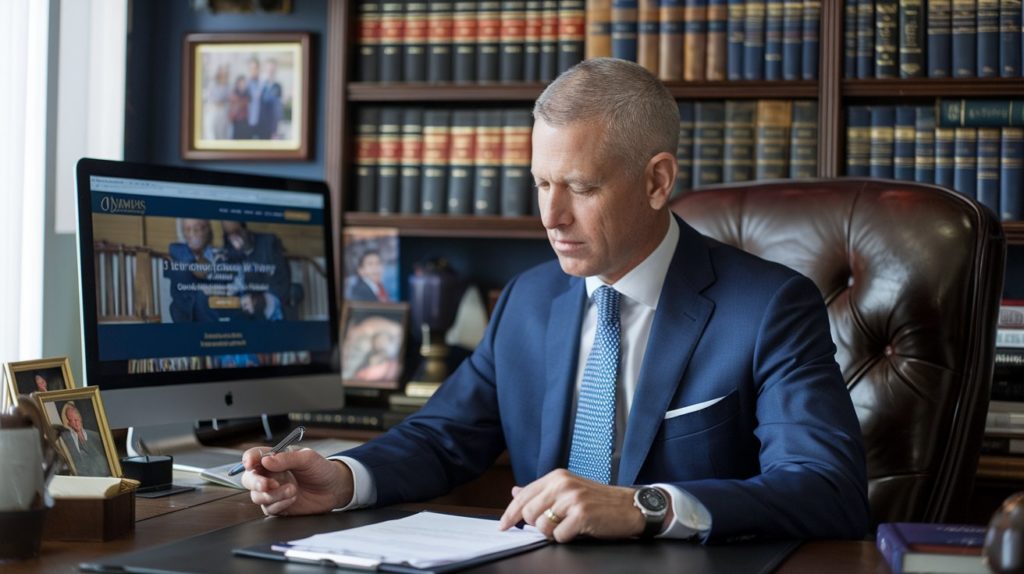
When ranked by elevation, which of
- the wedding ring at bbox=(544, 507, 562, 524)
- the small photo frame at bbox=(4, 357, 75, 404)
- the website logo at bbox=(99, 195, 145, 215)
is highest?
the website logo at bbox=(99, 195, 145, 215)

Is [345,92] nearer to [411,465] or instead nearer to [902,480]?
[411,465]

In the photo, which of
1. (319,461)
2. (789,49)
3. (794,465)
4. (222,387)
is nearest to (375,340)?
(222,387)

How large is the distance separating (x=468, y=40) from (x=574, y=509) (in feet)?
6.16

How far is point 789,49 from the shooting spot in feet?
9.01

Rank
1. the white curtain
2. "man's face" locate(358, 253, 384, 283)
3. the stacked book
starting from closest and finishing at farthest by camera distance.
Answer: the stacked book, the white curtain, "man's face" locate(358, 253, 384, 283)

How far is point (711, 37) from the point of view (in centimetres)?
279

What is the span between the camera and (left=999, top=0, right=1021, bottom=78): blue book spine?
2.62m

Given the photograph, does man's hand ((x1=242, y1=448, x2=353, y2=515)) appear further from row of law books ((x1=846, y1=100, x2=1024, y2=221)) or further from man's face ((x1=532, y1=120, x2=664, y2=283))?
row of law books ((x1=846, y1=100, x2=1024, y2=221))

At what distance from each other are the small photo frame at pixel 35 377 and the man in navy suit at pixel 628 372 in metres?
0.33

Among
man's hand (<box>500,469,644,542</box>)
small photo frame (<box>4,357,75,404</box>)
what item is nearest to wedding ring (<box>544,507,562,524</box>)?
man's hand (<box>500,469,644,542</box>)

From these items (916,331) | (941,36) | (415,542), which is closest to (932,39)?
(941,36)

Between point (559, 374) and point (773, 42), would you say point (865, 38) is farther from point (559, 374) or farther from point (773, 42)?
point (559, 374)

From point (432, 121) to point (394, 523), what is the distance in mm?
1712

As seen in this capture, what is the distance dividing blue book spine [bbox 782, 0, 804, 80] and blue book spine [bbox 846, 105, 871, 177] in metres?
0.16
